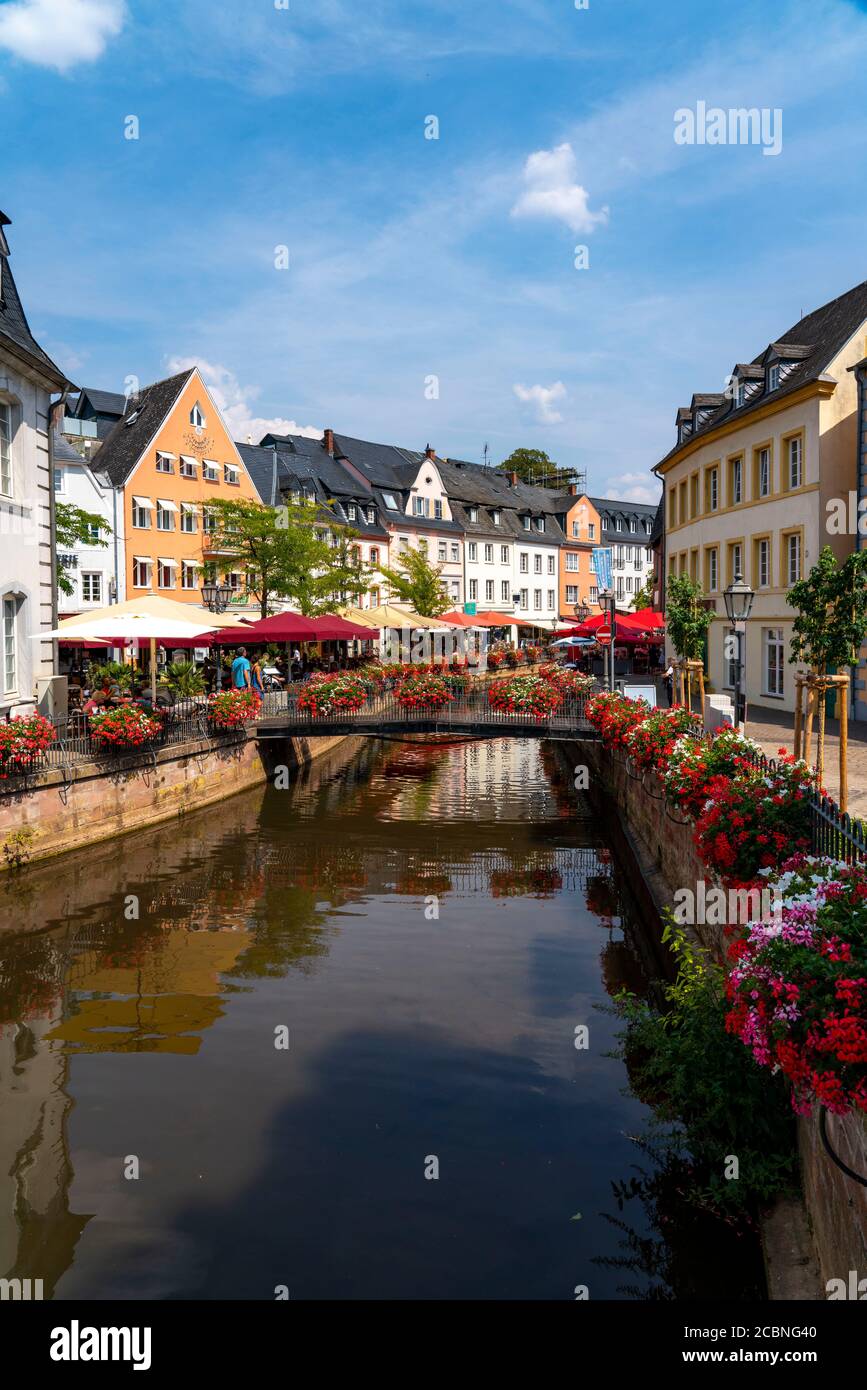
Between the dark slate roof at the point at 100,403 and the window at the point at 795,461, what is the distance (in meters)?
30.5

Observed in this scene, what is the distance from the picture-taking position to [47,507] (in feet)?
69.0

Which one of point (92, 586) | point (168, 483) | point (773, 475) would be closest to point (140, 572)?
point (92, 586)

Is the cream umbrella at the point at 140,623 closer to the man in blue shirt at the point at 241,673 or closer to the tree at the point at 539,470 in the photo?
the man in blue shirt at the point at 241,673

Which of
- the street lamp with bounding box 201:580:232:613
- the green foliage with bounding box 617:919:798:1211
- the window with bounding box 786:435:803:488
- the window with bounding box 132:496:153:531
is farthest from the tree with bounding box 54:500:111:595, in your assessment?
the green foliage with bounding box 617:919:798:1211

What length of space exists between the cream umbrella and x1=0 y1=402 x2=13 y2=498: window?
284 cm

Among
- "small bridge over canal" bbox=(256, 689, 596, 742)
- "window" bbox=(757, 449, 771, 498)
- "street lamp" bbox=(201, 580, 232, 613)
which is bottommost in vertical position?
"small bridge over canal" bbox=(256, 689, 596, 742)

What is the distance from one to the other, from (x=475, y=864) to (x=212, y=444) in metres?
28.6

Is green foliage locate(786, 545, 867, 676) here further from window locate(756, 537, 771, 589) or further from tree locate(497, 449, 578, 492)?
tree locate(497, 449, 578, 492)

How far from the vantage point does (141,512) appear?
38.4 metres

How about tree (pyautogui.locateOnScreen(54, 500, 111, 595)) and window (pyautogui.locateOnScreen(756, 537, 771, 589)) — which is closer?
window (pyautogui.locateOnScreen(756, 537, 771, 589))

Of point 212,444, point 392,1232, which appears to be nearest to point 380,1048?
point 392,1232

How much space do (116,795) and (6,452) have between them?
7.14 meters

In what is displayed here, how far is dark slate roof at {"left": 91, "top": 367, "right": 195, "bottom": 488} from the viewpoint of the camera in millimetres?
38562
